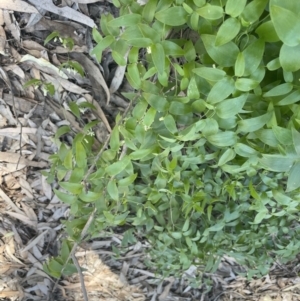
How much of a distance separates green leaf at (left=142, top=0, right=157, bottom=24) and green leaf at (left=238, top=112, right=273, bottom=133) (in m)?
0.22

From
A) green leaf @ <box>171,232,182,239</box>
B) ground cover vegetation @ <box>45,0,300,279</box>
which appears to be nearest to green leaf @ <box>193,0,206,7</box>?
ground cover vegetation @ <box>45,0,300,279</box>

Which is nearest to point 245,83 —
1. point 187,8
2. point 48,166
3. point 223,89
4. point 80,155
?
point 223,89

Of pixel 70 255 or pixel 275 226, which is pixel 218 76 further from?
pixel 275 226

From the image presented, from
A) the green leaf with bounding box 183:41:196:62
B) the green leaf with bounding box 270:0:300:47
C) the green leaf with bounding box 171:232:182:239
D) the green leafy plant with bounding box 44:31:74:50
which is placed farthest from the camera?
the green leaf with bounding box 171:232:182:239

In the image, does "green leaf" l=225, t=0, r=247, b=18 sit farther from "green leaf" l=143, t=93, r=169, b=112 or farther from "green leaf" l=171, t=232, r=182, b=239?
"green leaf" l=171, t=232, r=182, b=239

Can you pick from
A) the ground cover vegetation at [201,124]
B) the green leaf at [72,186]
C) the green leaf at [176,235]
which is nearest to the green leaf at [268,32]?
the ground cover vegetation at [201,124]

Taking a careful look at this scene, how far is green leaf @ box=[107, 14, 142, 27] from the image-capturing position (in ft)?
2.07

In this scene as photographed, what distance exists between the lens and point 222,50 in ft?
1.87

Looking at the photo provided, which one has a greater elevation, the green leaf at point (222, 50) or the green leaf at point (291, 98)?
the green leaf at point (222, 50)

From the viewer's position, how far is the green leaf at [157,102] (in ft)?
2.21

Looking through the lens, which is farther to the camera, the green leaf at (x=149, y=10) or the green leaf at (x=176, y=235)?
the green leaf at (x=176, y=235)

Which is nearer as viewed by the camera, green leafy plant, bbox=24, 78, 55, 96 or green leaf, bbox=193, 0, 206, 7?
green leaf, bbox=193, 0, 206, 7

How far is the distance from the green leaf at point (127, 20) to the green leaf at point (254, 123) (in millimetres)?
223

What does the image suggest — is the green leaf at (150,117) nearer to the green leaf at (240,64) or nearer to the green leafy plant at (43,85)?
the green leaf at (240,64)
